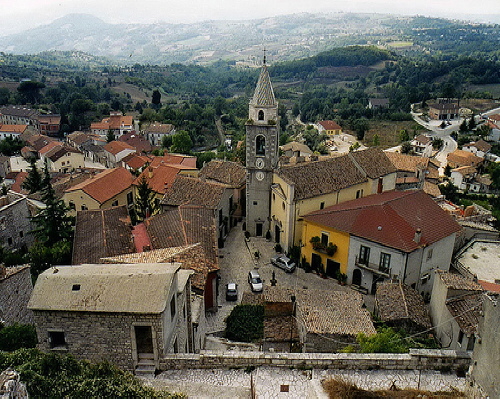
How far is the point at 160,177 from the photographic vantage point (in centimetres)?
5062

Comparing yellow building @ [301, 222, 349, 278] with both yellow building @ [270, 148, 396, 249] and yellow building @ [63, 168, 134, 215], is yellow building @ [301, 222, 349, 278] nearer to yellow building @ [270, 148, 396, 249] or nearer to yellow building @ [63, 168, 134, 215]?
yellow building @ [270, 148, 396, 249]

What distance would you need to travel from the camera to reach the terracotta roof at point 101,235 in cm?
3078

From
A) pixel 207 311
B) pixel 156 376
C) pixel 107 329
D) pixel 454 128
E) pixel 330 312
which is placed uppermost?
pixel 107 329

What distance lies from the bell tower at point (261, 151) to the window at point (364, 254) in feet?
36.2

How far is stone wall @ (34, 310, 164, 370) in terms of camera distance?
14.2 m

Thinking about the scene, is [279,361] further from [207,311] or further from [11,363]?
[207,311]

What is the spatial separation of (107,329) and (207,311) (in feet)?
43.5

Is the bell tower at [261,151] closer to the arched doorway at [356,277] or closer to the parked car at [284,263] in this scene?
the parked car at [284,263]

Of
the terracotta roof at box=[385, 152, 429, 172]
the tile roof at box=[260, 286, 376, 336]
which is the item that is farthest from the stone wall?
the terracotta roof at box=[385, 152, 429, 172]

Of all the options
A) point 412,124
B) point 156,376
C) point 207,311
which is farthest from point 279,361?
point 412,124

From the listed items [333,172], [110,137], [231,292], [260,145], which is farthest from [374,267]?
[110,137]

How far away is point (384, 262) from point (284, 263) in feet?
26.6

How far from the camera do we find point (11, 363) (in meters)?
12.3

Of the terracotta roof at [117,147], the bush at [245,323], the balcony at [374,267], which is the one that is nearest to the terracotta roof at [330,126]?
the terracotta roof at [117,147]
